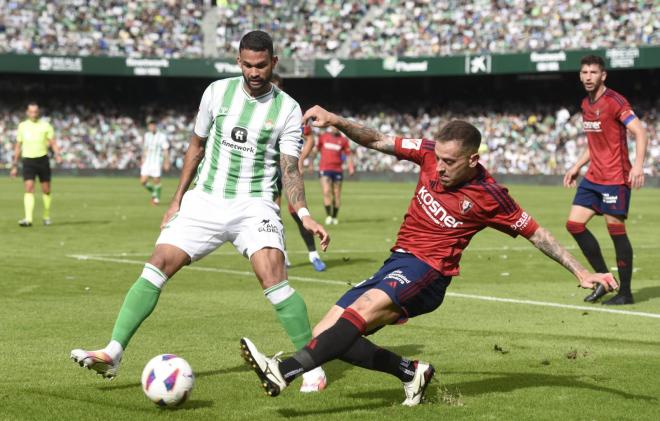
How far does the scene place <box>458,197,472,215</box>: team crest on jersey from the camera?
19.9 feet

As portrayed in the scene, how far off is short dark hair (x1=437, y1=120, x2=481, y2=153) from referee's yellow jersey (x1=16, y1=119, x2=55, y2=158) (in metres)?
15.9

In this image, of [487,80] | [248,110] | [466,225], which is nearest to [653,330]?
[466,225]

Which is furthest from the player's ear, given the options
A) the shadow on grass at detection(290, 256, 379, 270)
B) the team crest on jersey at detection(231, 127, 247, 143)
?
the shadow on grass at detection(290, 256, 379, 270)

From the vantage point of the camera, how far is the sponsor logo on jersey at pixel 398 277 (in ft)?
19.3

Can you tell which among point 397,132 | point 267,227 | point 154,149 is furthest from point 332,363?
point 397,132

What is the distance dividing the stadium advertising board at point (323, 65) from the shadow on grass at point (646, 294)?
1369 inches

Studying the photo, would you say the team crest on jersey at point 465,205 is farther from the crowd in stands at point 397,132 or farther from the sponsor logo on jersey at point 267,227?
the crowd in stands at point 397,132

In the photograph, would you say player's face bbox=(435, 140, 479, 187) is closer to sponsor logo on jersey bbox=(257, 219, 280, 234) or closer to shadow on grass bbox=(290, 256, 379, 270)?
sponsor logo on jersey bbox=(257, 219, 280, 234)

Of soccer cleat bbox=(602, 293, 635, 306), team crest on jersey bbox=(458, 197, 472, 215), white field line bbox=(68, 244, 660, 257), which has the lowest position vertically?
white field line bbox=(68, 244, 660, 257)

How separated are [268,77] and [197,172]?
2.89 feet

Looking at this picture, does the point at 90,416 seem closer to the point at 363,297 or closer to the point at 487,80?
the point at 363,297

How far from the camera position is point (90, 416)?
580 cm

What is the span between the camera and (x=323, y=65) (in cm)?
5094

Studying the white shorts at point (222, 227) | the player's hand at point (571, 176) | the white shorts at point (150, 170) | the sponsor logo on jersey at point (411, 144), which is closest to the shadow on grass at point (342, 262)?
the player's hand at point (571, 176)
